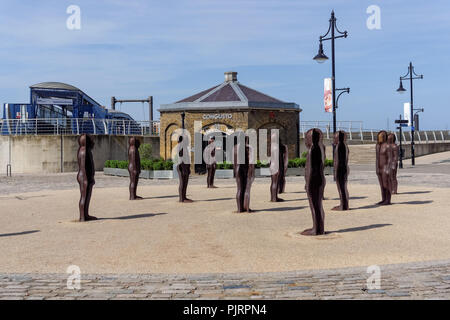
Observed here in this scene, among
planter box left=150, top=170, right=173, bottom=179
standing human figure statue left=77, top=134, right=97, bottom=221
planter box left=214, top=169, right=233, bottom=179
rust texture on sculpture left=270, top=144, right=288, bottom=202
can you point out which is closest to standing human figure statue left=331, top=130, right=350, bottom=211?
Answer: rust texture on sculpture left=270, top=144, right=288, bottom=202

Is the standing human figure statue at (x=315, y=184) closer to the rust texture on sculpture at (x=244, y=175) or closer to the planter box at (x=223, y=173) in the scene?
the rust texture on sculpture at (x=244, y=175)

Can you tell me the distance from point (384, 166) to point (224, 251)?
7.54 metres

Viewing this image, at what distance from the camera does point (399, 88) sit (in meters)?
30.0

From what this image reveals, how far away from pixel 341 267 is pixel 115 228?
5.18 meters

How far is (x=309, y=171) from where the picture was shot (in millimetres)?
8688

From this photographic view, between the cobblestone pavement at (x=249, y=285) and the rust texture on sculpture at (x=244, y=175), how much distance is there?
577cm

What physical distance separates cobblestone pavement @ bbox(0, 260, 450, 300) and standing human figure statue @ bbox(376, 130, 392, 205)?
22.1 feet

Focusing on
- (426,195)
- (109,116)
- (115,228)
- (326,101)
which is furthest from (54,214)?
(109,116)

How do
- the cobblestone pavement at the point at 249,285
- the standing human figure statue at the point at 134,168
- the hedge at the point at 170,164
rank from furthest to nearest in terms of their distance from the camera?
the hedge at the point at 170,164, the standing human figure statue at the point at 134,168, the cobblestone pavement at the point at 249,285

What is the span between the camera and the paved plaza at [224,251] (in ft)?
17.4

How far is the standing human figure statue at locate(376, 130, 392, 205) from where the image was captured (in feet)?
42.1

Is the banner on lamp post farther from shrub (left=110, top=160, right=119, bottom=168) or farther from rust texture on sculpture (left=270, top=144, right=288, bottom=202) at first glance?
rust texture on sculpture (left=270, top=144, right=288, bottom=202)
